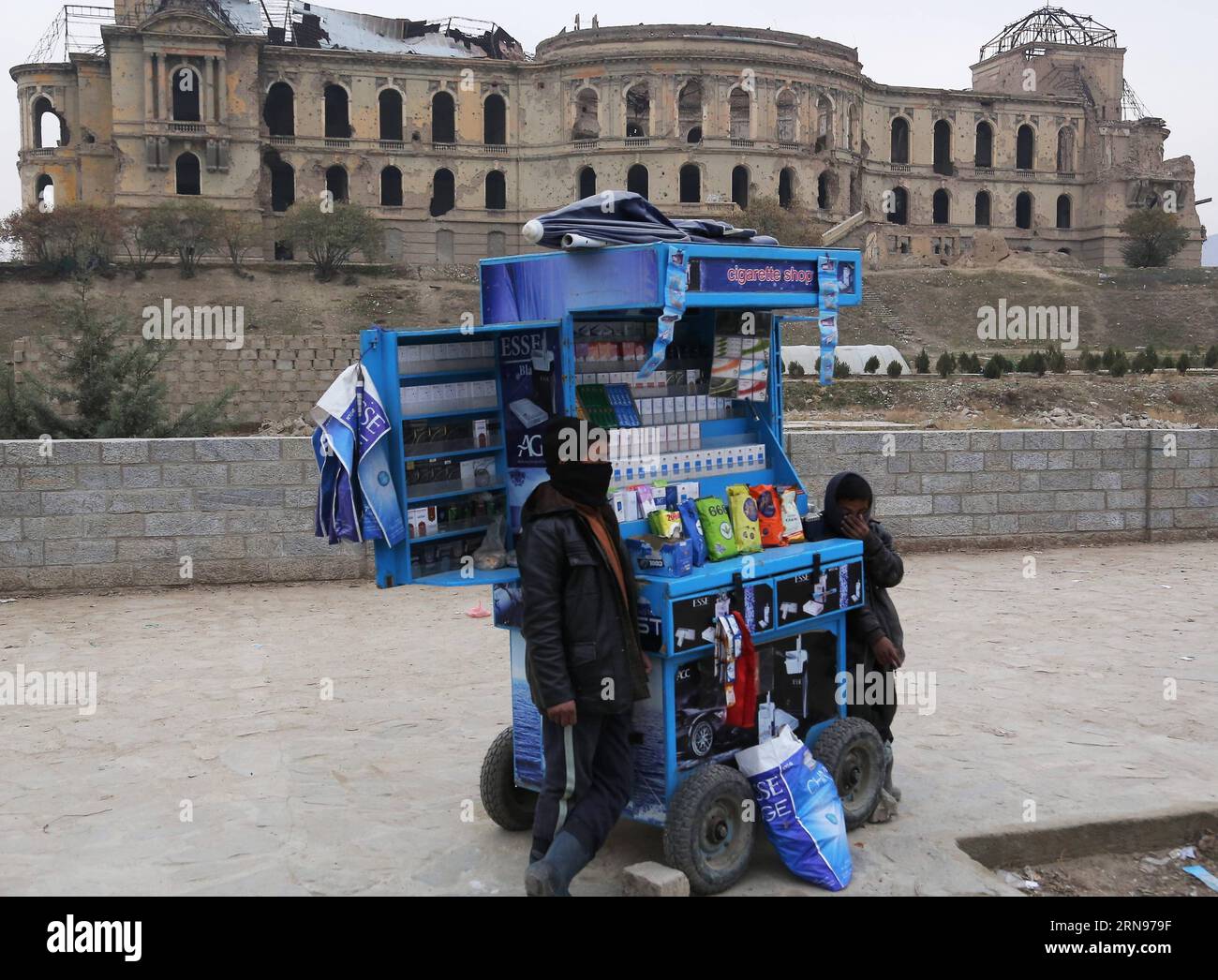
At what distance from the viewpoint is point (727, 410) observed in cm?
626

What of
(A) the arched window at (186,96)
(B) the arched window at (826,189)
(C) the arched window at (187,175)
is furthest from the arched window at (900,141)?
(C) the arched window at (187,175)

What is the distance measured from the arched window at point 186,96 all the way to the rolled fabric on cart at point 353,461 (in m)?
60.4

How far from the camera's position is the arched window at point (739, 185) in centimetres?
6481

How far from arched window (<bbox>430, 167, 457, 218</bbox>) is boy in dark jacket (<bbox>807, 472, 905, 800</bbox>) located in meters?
61.7

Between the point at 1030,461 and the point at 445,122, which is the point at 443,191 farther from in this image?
the point at 1030,461

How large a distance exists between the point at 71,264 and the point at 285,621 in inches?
1839

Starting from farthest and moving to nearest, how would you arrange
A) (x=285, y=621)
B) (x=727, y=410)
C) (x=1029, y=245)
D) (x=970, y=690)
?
(x=1029, y=245)
(x=285, y=621)
(x=970, y=690)
(x=727, y=410)

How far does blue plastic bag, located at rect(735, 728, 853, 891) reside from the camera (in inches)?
202

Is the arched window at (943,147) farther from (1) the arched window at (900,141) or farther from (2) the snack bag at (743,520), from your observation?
A: (2) the snack bag at (743,520)

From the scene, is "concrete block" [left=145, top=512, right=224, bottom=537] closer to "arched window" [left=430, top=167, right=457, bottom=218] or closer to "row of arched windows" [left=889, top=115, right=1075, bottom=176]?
"arched window" [left=430, top=167, right=457, bottom=218]

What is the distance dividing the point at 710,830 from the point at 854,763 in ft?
3.18

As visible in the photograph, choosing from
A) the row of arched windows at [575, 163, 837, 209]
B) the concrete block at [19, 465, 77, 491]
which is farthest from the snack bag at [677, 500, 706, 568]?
the row of arched windows at [575, 163, 837, 209]
